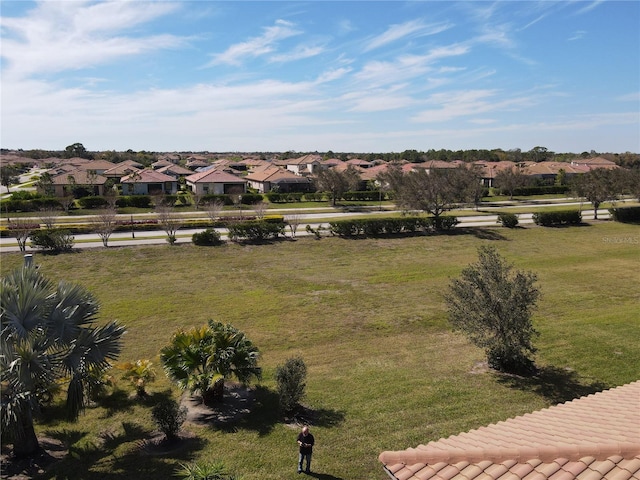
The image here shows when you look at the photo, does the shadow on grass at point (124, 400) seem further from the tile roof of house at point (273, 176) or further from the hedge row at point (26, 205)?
the tile roof of house at point (273, 176)

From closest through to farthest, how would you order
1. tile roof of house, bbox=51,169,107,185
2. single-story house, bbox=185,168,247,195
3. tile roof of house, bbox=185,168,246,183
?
tile roof of house, bbox=51,169,107,185
single-story house, bbox=185,168,247,195
tile roof of house, bbox=185,168,246,183

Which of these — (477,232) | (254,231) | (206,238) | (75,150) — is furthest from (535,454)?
(75,150)

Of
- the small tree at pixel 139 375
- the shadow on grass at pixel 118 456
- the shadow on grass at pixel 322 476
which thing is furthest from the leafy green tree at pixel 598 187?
the shadow on grass at pixel 118 456

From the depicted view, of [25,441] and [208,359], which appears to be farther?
[208,359]

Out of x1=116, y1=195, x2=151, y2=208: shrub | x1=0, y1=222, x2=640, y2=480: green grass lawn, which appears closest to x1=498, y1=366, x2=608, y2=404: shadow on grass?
x1=0, y1=222, x2=640, y2=480: green grass lawn

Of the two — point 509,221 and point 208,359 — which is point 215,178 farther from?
point 208,359

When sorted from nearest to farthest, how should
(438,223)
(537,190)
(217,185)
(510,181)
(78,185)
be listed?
(438,223) < (78,185) < (217,185) < (510,181) < (537,190)

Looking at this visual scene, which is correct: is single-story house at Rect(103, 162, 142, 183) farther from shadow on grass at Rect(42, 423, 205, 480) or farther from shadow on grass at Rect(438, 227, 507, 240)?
shadow on grass at Rect(42, 423, 205, 480)
